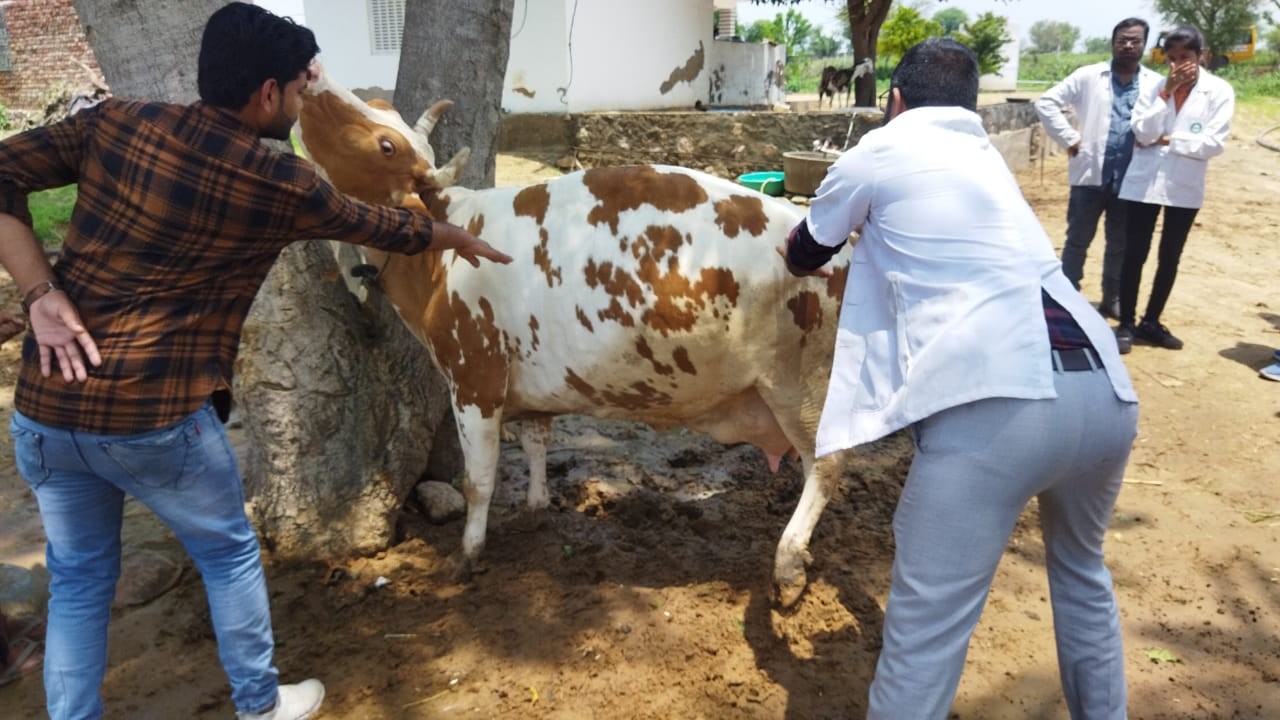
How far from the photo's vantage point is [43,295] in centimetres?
211

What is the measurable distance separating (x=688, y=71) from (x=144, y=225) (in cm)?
1354

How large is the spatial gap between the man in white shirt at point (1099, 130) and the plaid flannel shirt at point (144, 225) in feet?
17.9

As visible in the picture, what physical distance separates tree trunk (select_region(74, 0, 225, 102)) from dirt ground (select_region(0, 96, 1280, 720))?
1894 millimetres

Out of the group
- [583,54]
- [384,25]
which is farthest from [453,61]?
[384,25]

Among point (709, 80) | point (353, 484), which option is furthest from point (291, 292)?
point (709, 80)

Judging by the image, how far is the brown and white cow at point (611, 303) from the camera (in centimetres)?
321

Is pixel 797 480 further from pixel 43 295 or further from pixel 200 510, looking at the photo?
pixel 43 295

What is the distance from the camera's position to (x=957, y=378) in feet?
6.57

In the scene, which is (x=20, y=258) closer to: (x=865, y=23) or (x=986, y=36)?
(x=865, y=23)

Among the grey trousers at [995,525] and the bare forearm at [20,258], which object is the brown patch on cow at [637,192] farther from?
the bare forearm at [20,258]

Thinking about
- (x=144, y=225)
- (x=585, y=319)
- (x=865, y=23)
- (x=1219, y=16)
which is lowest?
(x=585, y=319)

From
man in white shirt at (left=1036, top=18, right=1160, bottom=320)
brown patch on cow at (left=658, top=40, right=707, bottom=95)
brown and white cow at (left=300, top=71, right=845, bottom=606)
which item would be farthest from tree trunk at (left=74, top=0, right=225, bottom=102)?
brown patch on cow at (left=658, top=40, right=707, bottom=95)

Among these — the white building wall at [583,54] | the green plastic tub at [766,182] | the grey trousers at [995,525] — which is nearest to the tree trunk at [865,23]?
the white building wall at [583,54]

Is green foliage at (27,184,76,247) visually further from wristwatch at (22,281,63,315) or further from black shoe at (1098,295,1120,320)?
black shoe at (1098,295,1120,320)
